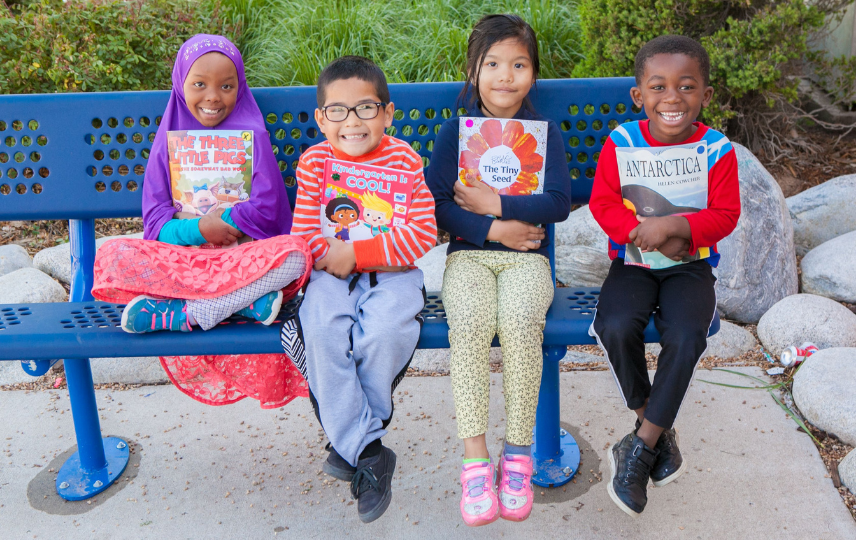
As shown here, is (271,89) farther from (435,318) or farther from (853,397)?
(853,397)

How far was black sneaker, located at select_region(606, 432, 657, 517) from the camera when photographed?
217 centimetres

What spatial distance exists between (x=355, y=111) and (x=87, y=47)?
10.8 ft

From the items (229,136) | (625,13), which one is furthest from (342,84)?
(625,13)

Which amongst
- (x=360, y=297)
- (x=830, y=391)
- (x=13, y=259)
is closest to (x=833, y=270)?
(x=830, y=391)

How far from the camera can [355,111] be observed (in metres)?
2.36

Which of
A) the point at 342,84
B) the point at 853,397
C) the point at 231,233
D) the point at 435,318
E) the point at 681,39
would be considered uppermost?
the point at 681,39

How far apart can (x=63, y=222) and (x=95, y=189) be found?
9.17 feet

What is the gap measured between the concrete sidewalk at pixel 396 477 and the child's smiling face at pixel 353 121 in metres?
1.20

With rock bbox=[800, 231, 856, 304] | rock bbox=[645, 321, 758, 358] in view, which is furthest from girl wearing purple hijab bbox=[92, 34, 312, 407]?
rock bbox=[800, 231, 856, 304]

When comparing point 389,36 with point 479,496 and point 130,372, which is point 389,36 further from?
point 479,496

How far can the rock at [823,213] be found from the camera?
4.32 m

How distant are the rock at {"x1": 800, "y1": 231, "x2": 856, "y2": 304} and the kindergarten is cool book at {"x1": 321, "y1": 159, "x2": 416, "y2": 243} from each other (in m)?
2.61

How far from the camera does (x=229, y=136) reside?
258 cm

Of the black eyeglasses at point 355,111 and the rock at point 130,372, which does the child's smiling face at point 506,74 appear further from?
the rock at point 130,372
